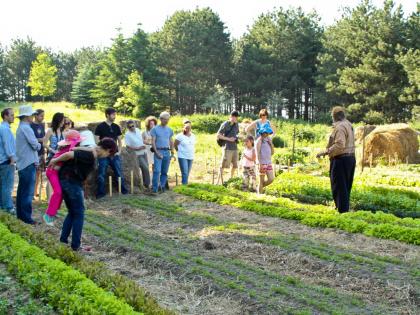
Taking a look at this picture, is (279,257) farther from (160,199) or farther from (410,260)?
(160,199)

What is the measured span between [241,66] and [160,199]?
42.9m

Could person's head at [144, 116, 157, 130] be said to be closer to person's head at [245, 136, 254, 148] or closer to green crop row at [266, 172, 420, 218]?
person's head at [245, 136, 254, 148]

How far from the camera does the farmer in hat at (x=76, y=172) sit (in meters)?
6.25

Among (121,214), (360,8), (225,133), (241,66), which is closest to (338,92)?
(360,8)

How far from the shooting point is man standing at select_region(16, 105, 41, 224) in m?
8.30

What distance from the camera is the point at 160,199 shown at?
11188mm

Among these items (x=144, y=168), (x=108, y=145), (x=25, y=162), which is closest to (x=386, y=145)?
(x=144, y=168)

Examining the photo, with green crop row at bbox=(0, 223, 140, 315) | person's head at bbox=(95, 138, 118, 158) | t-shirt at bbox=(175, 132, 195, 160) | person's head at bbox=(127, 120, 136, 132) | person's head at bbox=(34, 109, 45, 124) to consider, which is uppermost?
person's head at bbox=(34, 109, 45, 124)

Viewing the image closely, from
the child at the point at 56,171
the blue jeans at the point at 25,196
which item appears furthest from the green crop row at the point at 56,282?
the blue jeans at the point at 25,196

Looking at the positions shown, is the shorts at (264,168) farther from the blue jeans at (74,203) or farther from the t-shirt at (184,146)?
the blue jeans at (74,203)

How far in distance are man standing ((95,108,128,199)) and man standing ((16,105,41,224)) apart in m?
2.35

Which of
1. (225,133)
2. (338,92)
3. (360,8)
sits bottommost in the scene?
(225,133)

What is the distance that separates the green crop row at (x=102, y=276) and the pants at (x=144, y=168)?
17.4ft

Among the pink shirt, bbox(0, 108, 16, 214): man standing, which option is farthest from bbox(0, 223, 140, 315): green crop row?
the pink shirt
